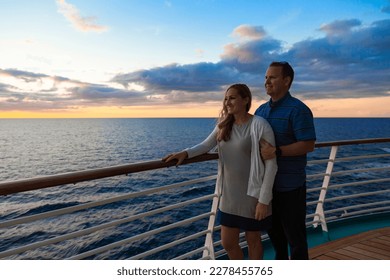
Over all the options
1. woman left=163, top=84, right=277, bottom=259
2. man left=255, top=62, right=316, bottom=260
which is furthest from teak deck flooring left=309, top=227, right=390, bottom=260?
woman left=163, top=84, right=277, bottom=259

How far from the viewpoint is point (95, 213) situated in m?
16.2

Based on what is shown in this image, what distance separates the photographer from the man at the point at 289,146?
141 centimetres

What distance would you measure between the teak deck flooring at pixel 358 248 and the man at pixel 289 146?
79 cm

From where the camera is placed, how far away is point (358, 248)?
Result: 2.32m

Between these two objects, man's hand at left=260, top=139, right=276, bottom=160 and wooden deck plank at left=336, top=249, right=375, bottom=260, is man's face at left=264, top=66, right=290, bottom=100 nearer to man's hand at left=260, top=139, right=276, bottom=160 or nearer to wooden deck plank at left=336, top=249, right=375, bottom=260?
man's hand at left=260, top=139, right=276, bottom=160

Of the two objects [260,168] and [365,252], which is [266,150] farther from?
[365,252]

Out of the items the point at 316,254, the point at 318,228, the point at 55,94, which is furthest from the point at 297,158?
the point at 55,94

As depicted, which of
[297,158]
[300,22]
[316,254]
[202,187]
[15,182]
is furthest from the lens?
[202,187]

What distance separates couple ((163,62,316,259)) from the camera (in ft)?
4.57

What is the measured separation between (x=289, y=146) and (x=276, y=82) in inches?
14.2

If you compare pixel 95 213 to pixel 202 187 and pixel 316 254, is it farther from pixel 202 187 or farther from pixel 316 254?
pixel 316 254

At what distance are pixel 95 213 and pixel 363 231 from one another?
1581cm

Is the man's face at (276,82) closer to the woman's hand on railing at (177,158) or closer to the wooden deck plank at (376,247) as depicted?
the woman's hand on railing at (177,158)

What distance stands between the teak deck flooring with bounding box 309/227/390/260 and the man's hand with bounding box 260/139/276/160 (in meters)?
1.30
